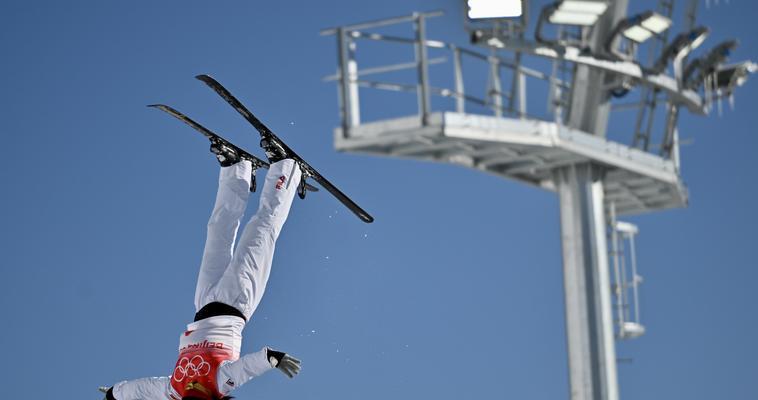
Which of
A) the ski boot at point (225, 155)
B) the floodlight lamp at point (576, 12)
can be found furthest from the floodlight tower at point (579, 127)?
the ski boot at point (225, 155)

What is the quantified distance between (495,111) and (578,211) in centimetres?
243

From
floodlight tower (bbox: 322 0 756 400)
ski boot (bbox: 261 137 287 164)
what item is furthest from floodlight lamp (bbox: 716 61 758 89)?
ski boot (bbox: 261 137 287 164)

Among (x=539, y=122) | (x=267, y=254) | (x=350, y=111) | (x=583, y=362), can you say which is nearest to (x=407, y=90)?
(x=350, y=111)

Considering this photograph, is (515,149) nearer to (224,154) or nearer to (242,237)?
(224,154)

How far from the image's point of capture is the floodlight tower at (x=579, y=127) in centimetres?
1557

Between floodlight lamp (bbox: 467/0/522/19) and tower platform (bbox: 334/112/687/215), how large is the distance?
137 cm

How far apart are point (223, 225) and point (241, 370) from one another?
1.40 metres

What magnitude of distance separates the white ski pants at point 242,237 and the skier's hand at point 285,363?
98 cm

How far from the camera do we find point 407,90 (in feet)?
51.3

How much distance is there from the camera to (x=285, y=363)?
7875 mm

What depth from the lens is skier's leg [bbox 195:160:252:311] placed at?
29.2ft

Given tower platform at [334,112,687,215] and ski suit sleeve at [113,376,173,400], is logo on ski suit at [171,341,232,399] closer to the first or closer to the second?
ski suit sleeve at [113,376,173,400]

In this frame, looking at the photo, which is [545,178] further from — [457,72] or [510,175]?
[457,72]

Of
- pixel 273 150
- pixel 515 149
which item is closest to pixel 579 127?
pixel 515 149
